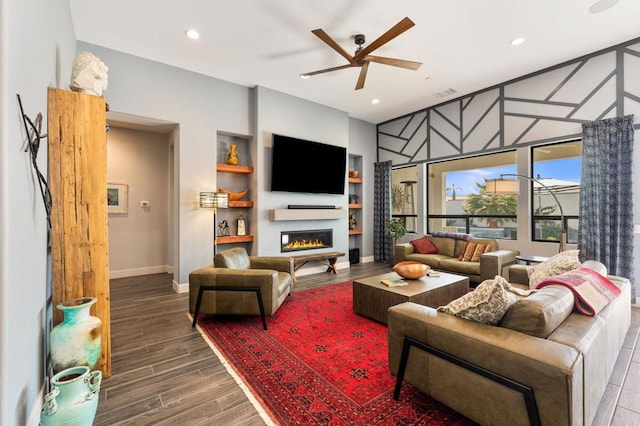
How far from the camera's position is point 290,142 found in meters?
5.30

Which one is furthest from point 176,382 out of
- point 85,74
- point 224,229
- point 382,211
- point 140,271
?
point 382,211

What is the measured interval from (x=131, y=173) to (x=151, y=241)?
4.59ft

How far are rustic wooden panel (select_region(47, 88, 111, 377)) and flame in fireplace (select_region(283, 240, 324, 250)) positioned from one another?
3.41m

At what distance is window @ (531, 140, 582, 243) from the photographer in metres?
4.47

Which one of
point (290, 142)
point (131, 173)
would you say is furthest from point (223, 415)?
point (131, 173)

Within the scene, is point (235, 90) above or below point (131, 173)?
above

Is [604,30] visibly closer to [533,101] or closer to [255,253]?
[533,101]

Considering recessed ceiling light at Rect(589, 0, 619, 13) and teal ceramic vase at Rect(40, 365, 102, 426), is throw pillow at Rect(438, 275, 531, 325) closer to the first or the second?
teal ceramic vase at Rect(40, 365, 102, 426)

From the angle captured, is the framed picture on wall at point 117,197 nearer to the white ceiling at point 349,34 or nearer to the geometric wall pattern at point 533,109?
the white ceiling at point 349,34

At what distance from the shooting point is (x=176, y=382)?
2.13 m

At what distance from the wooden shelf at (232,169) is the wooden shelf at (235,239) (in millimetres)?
1172

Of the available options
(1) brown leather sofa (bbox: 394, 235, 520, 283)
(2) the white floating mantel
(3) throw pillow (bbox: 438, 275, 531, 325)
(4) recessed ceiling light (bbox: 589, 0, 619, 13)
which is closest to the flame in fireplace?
(2) the white floating mantel

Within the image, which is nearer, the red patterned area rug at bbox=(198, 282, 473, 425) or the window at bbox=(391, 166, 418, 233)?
the red patterned area rug at bbox=(198, 282, 473, 425)

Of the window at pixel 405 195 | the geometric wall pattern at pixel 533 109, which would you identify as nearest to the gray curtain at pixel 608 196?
the geometric wall pattern at pixel 533 109
